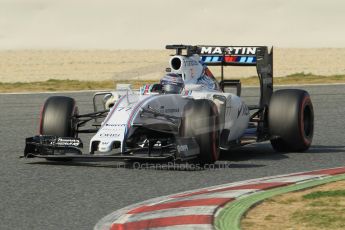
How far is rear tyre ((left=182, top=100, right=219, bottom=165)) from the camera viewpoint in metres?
12.1

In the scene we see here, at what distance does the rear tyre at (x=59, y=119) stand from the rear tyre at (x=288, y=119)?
281 centimetres

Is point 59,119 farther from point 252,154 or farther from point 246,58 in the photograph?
point 246,58

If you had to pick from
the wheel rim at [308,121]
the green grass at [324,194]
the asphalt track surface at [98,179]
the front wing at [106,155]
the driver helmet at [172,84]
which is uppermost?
the driver helmet at [172,84]

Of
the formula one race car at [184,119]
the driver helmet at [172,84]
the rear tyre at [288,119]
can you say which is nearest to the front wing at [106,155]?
the formula one race car at [184,119]

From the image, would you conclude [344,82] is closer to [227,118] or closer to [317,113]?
[317,113]

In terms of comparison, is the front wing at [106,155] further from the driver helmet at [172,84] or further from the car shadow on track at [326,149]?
the car shadow on track at [326,149]

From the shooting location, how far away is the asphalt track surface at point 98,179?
890 centimetres

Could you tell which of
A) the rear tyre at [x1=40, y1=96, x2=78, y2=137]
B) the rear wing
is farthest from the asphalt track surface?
the rear wing

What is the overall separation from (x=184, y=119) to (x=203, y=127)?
0.94 ft

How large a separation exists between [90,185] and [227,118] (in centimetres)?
306

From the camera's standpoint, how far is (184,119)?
12.3m

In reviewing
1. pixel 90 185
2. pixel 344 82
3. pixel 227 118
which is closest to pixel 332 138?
pixel 227 118

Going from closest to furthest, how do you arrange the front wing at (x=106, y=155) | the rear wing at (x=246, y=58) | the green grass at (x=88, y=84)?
1. the front wing at (x=106, y=155)
2. the rear wing at (x=246, y=58)
3. the green grass at (x=88, y=84)

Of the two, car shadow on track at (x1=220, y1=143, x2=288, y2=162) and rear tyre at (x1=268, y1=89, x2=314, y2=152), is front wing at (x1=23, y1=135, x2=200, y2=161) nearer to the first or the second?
car shadow on track at (x1=220, y1=143, x2=288, y2=162)
